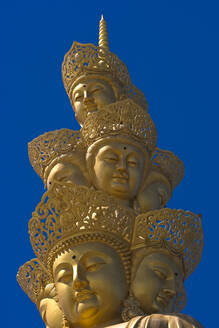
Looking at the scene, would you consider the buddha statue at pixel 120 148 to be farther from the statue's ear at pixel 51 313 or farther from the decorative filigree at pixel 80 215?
the statue's ear at pixel 51 313

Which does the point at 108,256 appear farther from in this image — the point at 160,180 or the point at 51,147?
the point at 51,147

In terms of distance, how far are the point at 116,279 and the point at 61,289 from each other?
0.61 metres

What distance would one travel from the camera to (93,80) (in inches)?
463

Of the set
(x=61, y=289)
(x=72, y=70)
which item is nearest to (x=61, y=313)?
(x=61, y=289)

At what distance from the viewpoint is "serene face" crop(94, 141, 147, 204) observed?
990cm

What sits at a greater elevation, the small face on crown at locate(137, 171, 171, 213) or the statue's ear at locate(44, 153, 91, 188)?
the statue's ear at locate(44, 153, 91, 188)

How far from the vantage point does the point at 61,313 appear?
9.23m

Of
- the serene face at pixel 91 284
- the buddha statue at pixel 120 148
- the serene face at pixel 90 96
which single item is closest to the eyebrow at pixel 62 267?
the serene face at pixel 91 284

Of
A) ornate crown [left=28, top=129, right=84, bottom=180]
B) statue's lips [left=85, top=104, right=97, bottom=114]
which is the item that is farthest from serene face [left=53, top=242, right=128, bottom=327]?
statue's lips [left=85, top=104, right=97, bottom=114]

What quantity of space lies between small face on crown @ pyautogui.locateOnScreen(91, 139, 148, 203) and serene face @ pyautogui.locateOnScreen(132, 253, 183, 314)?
131 cm

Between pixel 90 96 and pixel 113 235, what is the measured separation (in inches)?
126

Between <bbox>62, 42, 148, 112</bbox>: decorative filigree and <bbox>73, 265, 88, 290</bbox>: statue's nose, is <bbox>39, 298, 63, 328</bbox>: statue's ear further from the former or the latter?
<bbox>62, 42, 148, 112</bbox>: decorative filigree

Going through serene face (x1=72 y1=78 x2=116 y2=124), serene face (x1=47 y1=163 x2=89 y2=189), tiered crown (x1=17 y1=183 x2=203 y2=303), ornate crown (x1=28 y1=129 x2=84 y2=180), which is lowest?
tiered crown (x1=17 y1=183 x2=203 y2=303)

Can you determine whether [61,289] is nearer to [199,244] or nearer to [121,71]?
[199,244]
